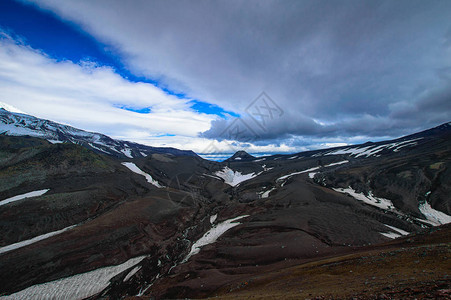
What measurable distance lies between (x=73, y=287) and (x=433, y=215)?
290 feet

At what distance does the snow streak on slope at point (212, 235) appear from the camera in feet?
124

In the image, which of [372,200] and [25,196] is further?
[372,200]

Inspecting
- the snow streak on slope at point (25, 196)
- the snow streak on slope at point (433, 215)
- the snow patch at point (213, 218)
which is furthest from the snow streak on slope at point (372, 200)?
the snow streak on slope at point (25, 196)

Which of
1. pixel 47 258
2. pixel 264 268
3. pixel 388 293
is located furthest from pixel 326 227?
pixel 47 258

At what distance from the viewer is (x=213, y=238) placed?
42719 millimetres

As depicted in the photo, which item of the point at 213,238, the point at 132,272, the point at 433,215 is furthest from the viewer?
the point at 433,215

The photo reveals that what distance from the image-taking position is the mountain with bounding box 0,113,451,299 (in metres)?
15.1

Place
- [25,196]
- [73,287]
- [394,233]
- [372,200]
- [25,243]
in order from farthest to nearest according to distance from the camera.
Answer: [372,200] → [25,196] → [394,233] → [25,243] → [73,287]

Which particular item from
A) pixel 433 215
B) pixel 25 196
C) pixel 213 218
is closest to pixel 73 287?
pixel 213 218

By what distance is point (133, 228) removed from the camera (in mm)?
43875

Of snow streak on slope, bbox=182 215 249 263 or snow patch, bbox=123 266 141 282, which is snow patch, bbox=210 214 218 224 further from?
snow patch, bbox=123 266 141 282

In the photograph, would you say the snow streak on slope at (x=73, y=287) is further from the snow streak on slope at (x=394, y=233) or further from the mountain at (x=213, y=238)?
the snow streak on slope at (x=394, y=233)

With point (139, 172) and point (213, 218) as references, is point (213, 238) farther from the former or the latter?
point (139, 172)

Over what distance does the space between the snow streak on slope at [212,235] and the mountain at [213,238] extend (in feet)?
1.10
